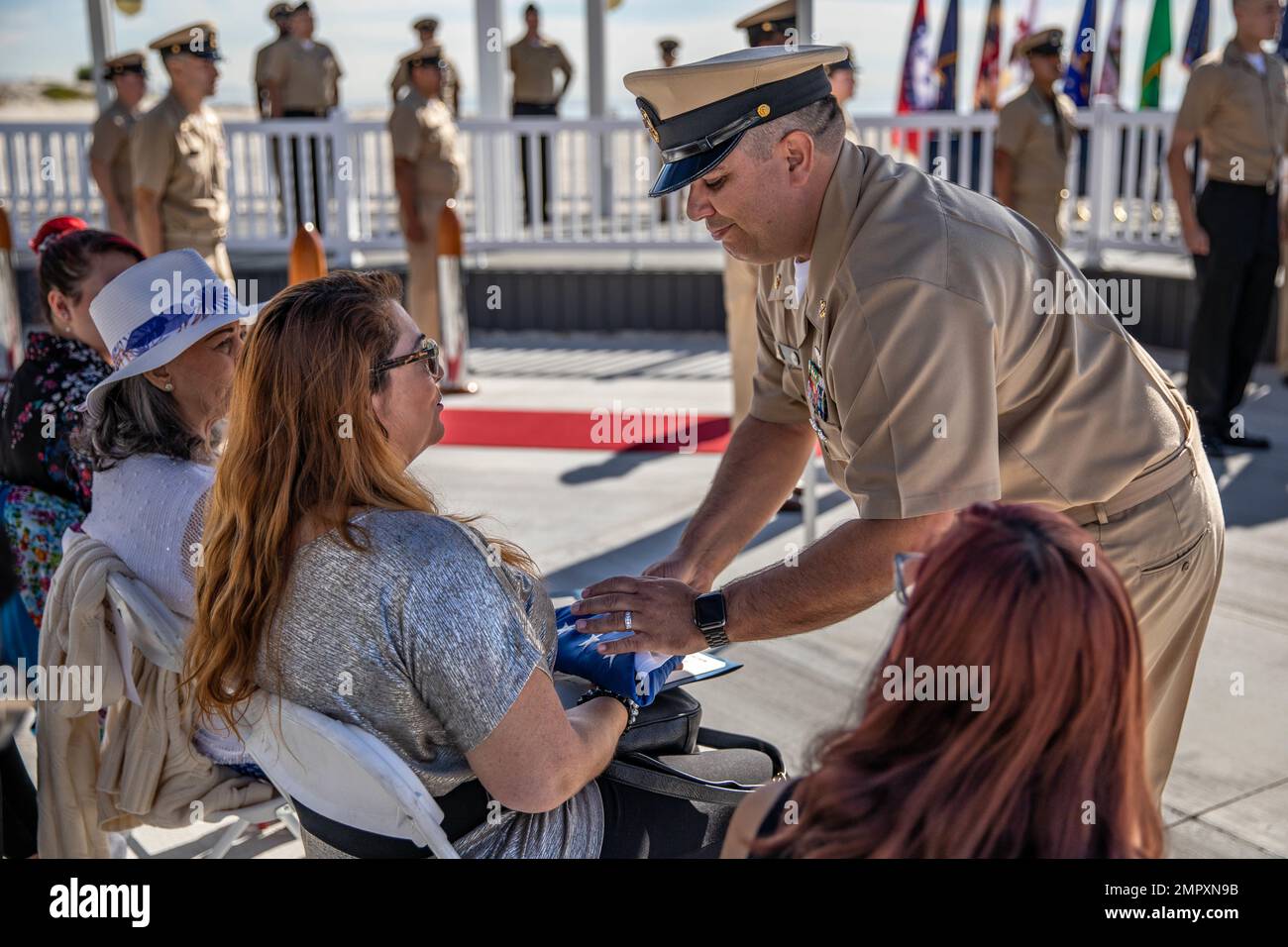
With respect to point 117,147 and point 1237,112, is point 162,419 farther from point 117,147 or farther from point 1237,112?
point 117,147

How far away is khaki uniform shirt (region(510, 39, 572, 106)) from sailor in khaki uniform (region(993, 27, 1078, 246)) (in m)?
7.32

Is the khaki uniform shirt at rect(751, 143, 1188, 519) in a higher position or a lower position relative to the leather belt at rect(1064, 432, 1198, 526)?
higher

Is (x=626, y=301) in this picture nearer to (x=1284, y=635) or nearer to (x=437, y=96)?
(x=437, y=96)

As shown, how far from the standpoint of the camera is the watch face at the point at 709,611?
1.97 metres

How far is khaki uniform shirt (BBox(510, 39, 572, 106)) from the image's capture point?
44.9 feet

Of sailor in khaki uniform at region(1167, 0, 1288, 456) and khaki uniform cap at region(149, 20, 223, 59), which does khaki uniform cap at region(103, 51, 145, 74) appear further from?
sailor in khaki uniform at region(1167, 0, 1288, 456)

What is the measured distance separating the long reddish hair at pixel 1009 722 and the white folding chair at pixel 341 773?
56 centimetres

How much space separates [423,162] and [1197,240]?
180 inches

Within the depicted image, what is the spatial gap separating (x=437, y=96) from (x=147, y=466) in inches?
253

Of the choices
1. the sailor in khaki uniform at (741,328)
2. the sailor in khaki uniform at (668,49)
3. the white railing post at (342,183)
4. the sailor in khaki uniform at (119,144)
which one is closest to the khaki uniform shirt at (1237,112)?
the sailor in khaki uniform at (741,328)

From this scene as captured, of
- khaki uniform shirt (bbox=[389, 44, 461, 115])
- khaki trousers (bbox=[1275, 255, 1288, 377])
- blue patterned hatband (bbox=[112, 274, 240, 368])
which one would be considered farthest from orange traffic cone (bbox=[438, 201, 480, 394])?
blue patterned hatband (bbox=[112, 274, 240, 368])

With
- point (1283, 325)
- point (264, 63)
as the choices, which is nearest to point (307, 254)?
point (1283, 325)

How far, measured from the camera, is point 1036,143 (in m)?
7.25
